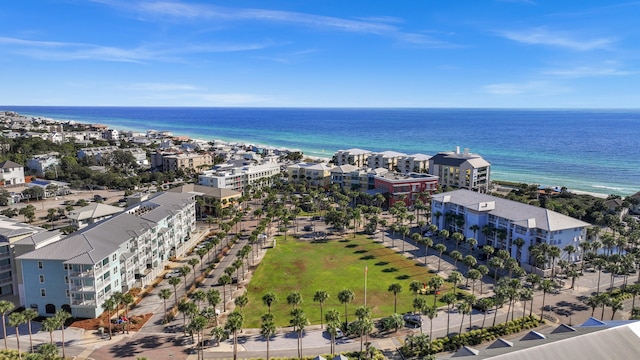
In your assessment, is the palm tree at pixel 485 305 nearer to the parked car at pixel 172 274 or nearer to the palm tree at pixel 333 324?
the palm tree at pixel 333 324

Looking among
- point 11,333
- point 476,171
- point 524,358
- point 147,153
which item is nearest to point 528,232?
point 524,358

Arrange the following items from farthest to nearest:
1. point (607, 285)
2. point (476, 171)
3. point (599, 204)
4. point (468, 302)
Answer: point (476, 171)
point (599, 204)
point (607, 285)
point (468, 302)

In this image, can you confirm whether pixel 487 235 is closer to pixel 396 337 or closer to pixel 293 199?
pixel 396 337

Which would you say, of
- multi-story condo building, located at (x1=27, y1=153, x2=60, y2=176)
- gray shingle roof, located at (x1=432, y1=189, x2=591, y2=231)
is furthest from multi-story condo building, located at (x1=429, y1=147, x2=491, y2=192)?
multi-story condo building, located at (x1=27, y1=153, x2=60, y2=176)

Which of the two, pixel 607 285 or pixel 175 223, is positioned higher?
pixel 175 223

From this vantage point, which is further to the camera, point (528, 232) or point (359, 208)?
point (359, 208)

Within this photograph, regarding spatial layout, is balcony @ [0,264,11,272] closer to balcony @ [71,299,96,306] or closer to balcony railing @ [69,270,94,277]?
balcony railing @ [69,270,94,277]

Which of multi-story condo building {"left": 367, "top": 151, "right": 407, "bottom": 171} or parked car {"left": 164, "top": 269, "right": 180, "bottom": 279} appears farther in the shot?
multi-story condo building {"left": 367, "top": 151, "right": 407, "bottom": 171}
